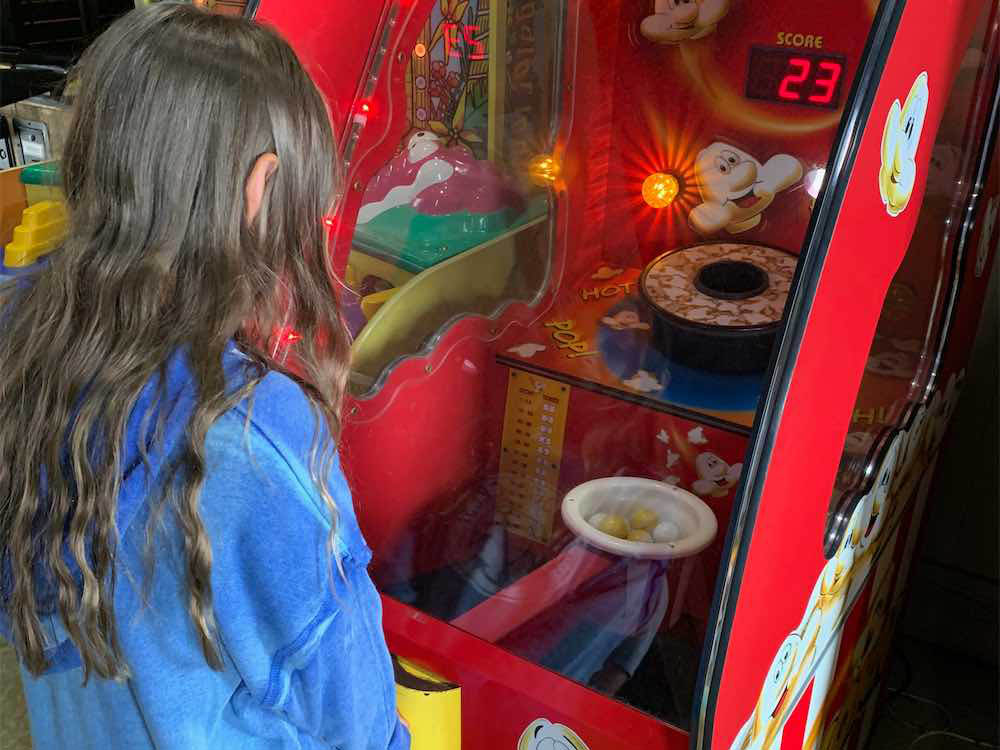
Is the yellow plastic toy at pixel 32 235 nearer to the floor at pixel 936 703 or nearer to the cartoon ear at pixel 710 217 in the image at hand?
the cartoon ear at pixel 710 217

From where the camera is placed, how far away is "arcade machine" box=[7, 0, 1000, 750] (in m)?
1.15

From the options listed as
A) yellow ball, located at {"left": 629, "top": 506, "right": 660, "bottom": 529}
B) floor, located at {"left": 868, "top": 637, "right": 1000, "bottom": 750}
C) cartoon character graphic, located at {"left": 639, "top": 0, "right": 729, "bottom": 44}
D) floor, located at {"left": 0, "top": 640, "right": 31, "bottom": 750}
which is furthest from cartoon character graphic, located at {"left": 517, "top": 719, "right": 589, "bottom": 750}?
floor, located at {"left": 868, "top": 637, "right": 1000, "bottom": 750}

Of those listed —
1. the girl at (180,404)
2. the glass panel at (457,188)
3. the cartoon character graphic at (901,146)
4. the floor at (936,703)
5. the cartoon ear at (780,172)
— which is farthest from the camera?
the floor at (936,703)

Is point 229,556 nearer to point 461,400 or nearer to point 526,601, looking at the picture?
point 526,601

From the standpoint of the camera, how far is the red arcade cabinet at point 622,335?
3.82ft

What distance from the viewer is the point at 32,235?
1752 mm

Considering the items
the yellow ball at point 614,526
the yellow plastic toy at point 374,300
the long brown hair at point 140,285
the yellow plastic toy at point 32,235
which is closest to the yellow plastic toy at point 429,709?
the yellow ball at point 614,526

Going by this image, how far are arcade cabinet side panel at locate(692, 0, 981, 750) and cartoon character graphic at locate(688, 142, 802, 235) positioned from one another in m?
0.50

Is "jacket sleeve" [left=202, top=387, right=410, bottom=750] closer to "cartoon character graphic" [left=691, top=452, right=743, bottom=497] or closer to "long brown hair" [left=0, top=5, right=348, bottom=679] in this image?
"long brown hair" [left=0, top=5, right=348, bottom=679]

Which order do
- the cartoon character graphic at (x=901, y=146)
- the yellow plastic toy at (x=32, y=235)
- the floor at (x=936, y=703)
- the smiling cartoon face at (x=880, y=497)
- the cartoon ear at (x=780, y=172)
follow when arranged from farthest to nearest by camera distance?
the floor at (x=936, y=703)
the yellow plastic toy at (x=32, y=235)
the cartoon ear at (x=780, y=172)
the smiling cartoon face at (x=880, y=497)
the cartoon character graphic at (x=901, y=146)

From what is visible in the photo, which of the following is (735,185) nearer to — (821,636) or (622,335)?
(622,335)

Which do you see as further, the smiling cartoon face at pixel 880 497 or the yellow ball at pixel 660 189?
the yellow ball at pixel 660 189

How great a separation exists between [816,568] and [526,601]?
389 millimetres

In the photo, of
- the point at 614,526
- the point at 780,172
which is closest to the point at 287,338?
the point at 614,526
